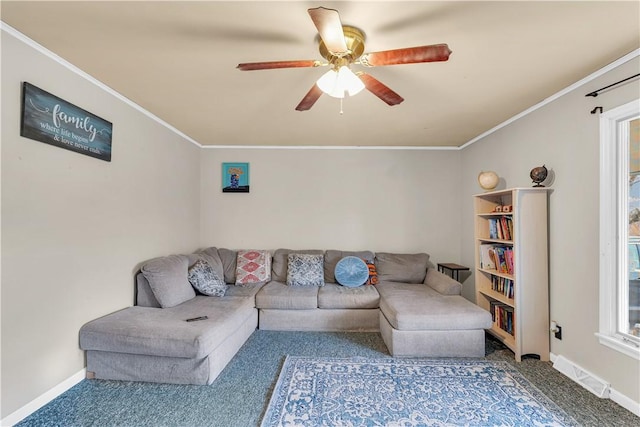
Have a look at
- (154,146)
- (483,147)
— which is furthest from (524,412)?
(154,146)

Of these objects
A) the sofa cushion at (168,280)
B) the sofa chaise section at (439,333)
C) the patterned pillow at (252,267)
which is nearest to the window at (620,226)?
the sofa chaise section at (439,333)

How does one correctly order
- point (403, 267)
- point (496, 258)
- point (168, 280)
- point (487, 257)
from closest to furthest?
1. point (168, 280)
2. point (496, 258)
3. point (487, 257)
4. point (403, 267)

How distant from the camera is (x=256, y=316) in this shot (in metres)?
3.29

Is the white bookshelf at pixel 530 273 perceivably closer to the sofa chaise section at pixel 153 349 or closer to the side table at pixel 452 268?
the side table at pixel 452 268

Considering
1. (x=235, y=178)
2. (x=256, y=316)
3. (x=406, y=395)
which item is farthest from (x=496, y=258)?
(x=235, y=178)

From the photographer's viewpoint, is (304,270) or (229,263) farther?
(229,263)

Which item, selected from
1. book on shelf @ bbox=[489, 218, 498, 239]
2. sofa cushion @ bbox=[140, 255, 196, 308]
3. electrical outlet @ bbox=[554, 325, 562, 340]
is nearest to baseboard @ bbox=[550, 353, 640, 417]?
electrical outlet @ bbox=[554, 325, 562, 340]

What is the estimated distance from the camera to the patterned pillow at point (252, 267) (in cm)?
373

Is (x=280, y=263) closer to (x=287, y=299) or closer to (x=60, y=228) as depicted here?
(x=287, y=299)

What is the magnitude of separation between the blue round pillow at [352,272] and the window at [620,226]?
2224mm

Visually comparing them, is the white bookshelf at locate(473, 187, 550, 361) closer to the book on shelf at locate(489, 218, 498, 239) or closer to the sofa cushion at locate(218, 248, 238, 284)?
the book on shelf at locate(489, 218, 498, 239)

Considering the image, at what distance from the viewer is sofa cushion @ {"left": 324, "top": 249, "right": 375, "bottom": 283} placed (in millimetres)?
3877

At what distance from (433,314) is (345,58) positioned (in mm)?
2285

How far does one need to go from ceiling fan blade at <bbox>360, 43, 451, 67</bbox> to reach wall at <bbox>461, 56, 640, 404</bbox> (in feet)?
5.18
